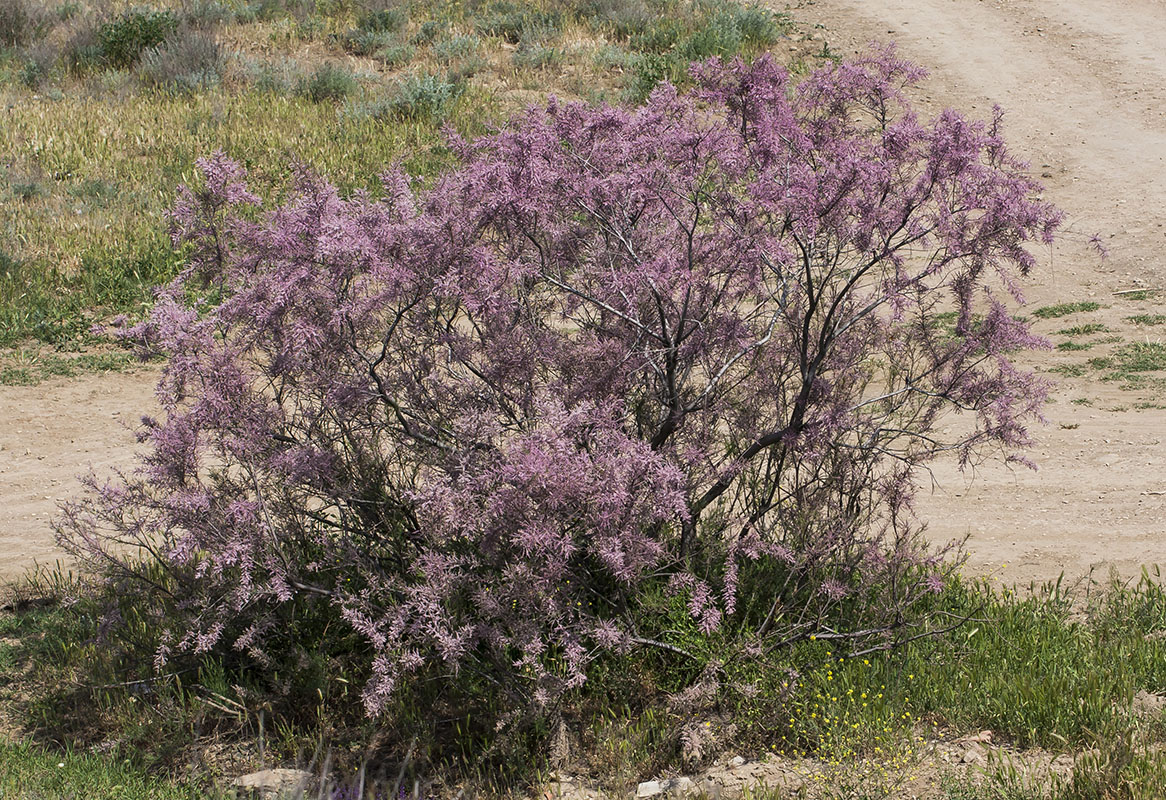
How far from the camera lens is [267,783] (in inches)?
204

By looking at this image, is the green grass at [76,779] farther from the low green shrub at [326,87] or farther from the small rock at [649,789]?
the low green shrub at [326,87]

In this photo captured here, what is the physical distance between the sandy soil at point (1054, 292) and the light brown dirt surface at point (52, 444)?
0.7 inches

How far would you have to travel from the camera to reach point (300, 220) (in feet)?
17.3

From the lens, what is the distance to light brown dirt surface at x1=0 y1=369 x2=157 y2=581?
7.93 m

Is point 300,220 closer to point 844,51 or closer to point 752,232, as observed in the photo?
point 752,232

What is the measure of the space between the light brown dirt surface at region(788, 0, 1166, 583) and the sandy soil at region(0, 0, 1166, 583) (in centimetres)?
2

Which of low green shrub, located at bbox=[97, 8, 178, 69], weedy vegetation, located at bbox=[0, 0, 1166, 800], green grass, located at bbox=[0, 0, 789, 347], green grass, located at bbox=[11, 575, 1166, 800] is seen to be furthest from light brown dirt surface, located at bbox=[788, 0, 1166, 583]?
low green shrub, located at bbox=[97, 8, 178, 69]

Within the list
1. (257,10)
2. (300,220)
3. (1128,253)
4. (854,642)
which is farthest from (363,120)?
(854,642)

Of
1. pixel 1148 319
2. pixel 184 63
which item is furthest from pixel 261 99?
pixel 1148 319

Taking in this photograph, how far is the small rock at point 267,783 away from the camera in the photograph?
494 cm

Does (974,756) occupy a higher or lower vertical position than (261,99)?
lower

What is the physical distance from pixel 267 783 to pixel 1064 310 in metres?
9.34

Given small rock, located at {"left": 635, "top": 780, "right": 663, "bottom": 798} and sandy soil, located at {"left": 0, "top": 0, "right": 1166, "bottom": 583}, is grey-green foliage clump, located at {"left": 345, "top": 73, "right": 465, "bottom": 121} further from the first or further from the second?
small rock, located at {"left": 635, "top": 780, "right": 663, "bottom": 798}

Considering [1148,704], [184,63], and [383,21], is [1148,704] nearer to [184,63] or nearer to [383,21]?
[184,63]
